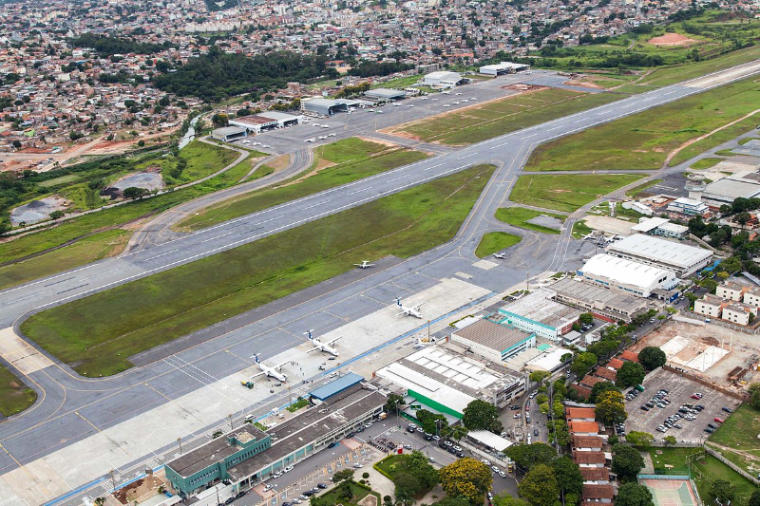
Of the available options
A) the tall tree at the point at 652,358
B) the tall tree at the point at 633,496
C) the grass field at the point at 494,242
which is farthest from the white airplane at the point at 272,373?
the grass field at the point at 494,242

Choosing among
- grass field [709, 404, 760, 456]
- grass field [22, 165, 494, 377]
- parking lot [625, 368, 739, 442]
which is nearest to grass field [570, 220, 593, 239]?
grass field [22, 165, 494, 377]

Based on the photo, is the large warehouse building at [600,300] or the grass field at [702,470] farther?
the large warehouse building at [600,300]

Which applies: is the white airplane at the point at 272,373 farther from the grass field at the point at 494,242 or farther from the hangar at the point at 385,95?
the hangar at the point at 385,95

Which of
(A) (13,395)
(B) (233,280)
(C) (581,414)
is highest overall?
(B) (233,280)

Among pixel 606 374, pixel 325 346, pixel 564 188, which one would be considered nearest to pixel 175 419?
pixel 325 346

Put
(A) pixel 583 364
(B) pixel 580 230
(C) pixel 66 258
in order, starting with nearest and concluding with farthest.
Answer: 1. (A) pixel 583 364
2. (C) pixel 66 258
3. (B) pixel 580 230

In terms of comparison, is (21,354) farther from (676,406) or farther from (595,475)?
(676,406)
